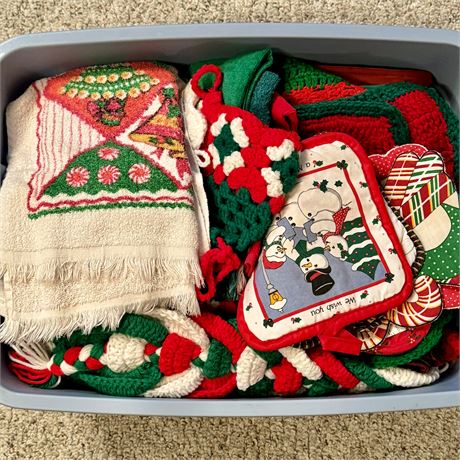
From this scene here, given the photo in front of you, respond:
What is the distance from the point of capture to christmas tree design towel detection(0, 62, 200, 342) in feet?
2.08

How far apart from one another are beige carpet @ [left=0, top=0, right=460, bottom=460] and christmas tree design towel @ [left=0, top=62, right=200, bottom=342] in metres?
0.26

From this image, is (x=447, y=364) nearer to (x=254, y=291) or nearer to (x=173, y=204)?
(x=254, y=291)

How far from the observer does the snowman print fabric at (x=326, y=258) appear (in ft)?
2.12

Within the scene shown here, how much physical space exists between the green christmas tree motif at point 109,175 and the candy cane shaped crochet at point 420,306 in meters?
0.32

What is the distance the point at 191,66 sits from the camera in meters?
0.72

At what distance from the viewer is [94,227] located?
24.9 inches

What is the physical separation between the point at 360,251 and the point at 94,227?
318 millimetres

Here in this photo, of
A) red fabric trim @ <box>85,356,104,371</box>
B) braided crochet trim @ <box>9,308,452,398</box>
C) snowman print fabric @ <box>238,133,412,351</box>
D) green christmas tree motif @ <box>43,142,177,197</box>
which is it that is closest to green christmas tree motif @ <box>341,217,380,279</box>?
snowman print fabric @ <box>238,133,412,351</box>

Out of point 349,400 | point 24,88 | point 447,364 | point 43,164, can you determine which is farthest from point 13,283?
point 447,364

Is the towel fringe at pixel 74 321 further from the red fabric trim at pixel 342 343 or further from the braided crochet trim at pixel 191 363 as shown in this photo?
the red fabric trim at pixel 342 343

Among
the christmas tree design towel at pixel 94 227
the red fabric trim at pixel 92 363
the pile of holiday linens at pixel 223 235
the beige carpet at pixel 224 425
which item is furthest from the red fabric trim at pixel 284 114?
the red fabric trim at pixel 92 363

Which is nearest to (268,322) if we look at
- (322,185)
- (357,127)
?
(322,185)

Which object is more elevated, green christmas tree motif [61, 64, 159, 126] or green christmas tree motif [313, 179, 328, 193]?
green christmas tree motif [61, 64, 159, 126]

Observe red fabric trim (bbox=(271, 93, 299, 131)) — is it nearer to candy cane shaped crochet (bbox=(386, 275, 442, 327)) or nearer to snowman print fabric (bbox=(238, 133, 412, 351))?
snowman print fabric (bbox=(238, 133, 412, 351))
